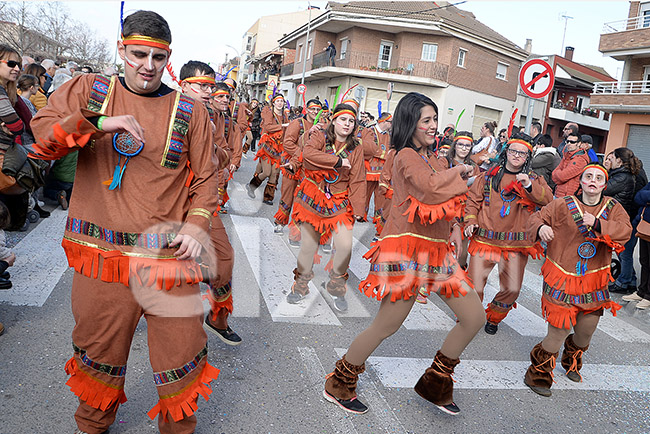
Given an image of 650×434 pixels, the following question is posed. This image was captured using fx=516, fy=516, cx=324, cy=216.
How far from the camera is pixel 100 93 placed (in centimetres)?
234

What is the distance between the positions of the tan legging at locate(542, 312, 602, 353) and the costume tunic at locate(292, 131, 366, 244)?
2059mm

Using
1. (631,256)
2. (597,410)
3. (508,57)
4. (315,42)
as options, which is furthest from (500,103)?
(597,410)

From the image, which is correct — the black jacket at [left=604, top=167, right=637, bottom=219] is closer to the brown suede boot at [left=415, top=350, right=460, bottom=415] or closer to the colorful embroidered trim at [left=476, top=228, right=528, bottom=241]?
the colorful embroidered trim at [left=476, top=228, right=528, bottom=241]

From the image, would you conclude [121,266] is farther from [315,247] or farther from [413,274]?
[315,247]

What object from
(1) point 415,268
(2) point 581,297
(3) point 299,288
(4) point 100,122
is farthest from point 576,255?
(4) point 100,122

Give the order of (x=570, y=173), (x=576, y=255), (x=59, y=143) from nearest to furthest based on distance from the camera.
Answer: (x=59, y=143)
(x=576, y=255)
(x=570, y=173)

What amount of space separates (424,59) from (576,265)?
28617mm

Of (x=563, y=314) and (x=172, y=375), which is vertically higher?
(x=563, y=314)

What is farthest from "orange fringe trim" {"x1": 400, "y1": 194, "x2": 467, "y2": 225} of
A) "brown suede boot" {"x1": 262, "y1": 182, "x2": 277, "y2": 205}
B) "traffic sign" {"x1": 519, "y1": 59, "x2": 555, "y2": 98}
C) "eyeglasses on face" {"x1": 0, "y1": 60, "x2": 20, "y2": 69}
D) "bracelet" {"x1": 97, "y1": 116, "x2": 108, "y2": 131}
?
"brown suede boot" {"x1": 262, "y1": 182, "x2": 277, "y2": 205}

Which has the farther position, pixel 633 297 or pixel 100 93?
pixel 633 297

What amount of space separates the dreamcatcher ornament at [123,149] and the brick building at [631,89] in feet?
78.0

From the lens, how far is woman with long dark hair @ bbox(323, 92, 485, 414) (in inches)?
128

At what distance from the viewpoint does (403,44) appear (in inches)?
1219

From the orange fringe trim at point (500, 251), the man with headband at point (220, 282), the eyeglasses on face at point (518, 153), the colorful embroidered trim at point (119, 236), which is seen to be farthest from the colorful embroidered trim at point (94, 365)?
the eyeglasses on face at point (518, 153)
